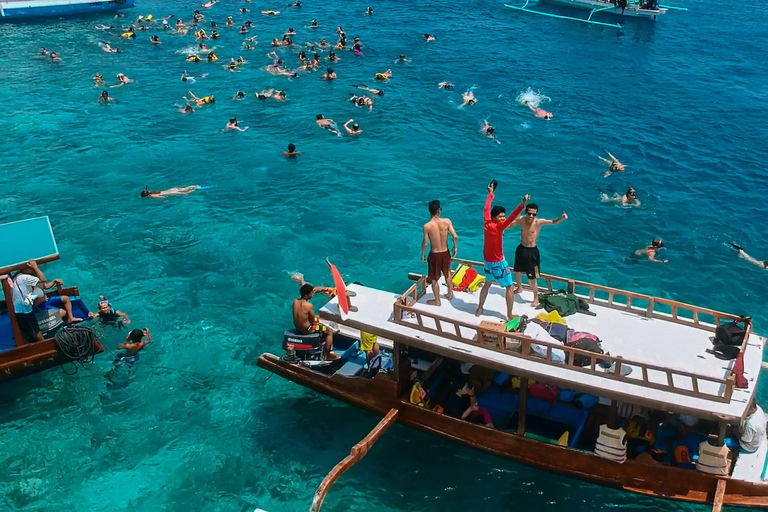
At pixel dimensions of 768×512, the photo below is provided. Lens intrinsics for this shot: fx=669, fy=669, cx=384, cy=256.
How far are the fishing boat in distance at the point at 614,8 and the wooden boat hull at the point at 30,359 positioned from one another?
55.6 m

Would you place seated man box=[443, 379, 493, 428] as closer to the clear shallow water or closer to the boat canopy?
the clear shallow water

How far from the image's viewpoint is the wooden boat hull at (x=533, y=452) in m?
14.5

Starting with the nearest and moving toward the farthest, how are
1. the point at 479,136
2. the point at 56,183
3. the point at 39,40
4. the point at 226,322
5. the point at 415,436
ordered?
the point at 415,436 < the point at 226,322 < the point at 56,183 < the point at 479,136 < the point at 39,40

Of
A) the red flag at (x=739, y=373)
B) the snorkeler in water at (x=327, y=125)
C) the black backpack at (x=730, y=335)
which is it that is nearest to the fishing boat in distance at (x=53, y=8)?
the snorkeler in water at (x=327, y=125)

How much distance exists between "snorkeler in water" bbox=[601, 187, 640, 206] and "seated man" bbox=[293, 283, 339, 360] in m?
17.6

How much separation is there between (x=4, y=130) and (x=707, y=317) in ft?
120

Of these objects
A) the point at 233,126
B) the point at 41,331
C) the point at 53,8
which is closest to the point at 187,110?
the point at 233,126

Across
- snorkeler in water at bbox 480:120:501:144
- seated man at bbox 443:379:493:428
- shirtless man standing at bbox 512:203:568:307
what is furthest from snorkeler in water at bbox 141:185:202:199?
shirtless man standing at bbox 512:203:568:307

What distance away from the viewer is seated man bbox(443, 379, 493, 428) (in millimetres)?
16731

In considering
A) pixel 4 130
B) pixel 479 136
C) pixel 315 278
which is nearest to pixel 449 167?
pixel 479 136

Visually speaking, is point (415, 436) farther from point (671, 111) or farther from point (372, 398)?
point (671, 111)

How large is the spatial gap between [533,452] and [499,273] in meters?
4.30

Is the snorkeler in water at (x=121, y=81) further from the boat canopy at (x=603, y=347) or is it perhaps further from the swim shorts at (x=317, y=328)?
the boat canopy at (x=603, y=347)

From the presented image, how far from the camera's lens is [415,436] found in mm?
18141
